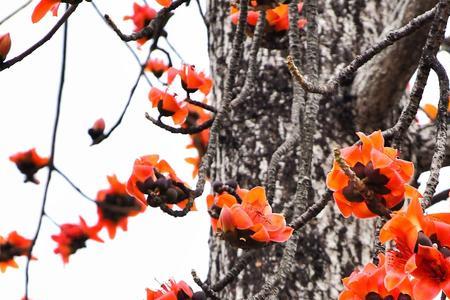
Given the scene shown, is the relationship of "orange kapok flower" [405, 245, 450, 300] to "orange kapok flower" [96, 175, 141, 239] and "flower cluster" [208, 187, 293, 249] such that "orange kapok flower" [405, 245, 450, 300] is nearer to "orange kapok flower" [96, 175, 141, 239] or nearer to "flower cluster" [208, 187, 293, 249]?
"flower cluster" [208, 187, 293, 249]

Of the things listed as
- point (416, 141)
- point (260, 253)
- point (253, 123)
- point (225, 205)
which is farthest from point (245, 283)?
point (225, 205)

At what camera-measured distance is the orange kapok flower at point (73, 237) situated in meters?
2.54

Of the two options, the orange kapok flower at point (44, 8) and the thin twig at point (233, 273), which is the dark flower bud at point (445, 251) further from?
the orange kapok flower at point (44, 8)

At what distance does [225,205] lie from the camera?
107cm

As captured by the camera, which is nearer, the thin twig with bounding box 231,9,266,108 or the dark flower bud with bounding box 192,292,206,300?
the dark flower bud with bounding box 192,292,206,300

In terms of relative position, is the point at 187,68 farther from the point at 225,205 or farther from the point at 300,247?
the point at 225,205

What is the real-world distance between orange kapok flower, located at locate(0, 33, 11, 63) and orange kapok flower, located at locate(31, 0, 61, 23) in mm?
87

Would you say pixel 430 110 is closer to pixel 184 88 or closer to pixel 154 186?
pixel 184 88

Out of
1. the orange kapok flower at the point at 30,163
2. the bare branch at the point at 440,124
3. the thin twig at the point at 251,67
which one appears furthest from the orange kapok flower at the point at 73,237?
the bare branch at the point at 440,124

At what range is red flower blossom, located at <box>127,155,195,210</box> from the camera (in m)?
1.14

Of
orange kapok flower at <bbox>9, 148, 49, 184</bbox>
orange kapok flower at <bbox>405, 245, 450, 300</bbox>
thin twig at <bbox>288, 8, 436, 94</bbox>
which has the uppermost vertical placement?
orange kapok flower at <bbox>9, 148, 49, 184</bbox>

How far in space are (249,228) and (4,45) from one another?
430mm

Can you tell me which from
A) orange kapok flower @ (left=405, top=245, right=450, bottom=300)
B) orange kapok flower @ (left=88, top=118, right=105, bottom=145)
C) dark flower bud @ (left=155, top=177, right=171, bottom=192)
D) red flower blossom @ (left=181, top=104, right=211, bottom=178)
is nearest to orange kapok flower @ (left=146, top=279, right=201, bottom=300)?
dark flower bud @ (left=155, top=177, right=171, bottom=192)

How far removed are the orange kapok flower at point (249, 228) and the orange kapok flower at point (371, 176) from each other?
18 centimetres
